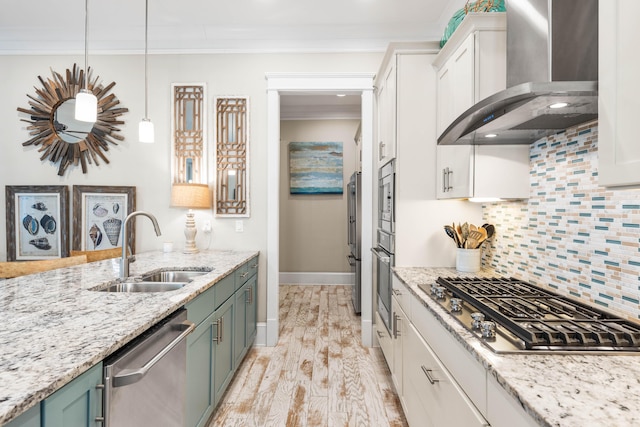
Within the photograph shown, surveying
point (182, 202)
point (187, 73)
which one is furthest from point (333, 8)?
point (182, 202)

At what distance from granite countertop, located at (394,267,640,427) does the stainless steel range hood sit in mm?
778

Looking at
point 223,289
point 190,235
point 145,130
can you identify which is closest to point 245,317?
point 223,289

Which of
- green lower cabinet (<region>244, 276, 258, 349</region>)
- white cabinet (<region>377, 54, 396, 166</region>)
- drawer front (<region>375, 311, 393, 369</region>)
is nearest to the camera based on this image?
drawer front (<region>375, 311, 393, 369</region>)

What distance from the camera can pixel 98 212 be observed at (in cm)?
322

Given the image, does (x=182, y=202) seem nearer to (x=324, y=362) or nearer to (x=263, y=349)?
(x=263, y=349)

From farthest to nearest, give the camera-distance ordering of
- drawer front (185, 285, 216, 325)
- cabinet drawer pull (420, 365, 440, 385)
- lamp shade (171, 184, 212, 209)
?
lamp shade (171, 184, 212, 209)
drawer front (185, 285, 216, 325)
cabinet drawer pull (420, 365, 440, 385)

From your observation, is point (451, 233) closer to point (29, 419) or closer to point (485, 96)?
point (485, 96)

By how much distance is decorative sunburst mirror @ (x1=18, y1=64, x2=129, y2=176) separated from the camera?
10.5 ft

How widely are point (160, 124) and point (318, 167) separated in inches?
107

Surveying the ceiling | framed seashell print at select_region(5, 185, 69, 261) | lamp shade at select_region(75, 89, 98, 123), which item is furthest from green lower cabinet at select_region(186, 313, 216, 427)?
the ceiling

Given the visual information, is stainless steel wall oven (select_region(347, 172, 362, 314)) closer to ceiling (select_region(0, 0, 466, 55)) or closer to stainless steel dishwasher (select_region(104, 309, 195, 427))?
ceiling (select_region(0, 0, 466, 55))

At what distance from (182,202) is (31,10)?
204cm

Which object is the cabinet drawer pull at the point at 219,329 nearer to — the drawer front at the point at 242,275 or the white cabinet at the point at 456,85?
the drawer front at the point at 242,275

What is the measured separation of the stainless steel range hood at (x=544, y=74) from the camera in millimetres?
1101
